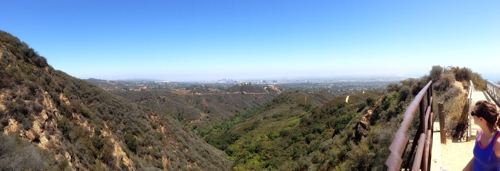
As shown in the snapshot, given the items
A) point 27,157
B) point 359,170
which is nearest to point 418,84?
point 359,170

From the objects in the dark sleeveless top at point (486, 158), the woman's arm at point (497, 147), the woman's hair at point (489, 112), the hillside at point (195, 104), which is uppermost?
the woman's hair at point (489, 112)

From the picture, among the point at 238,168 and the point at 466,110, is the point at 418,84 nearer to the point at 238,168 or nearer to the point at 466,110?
the point at 466,110

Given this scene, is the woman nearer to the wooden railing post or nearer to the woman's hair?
the woman's hair

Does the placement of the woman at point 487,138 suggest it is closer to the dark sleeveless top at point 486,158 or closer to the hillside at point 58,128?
the dark sleeveless top at point 486,158

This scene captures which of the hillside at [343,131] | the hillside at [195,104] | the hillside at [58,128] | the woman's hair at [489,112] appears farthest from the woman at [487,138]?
the hillside at [195,104]

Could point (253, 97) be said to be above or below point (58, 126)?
below

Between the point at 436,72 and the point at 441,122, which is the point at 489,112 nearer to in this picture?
the point at 441,122

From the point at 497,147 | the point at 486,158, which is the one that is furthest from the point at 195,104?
the point at 497,147
